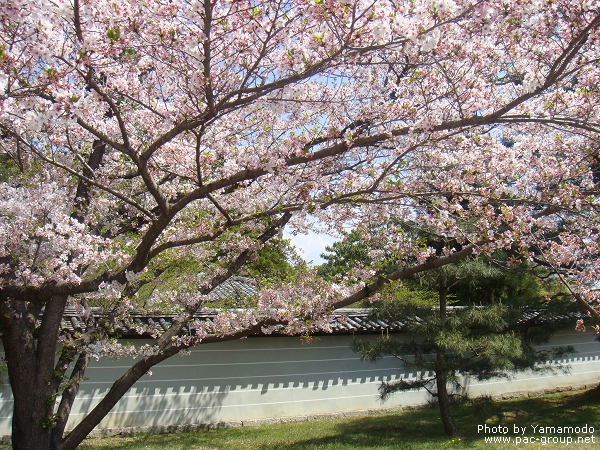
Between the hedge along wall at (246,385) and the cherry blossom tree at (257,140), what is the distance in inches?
132

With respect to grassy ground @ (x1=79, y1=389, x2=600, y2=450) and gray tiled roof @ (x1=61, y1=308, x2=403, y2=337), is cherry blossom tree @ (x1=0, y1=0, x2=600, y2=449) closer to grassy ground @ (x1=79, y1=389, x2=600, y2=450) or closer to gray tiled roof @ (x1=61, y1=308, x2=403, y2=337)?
gray tiled roof @ (x1=61, y1=308, x2=403, y2=337)

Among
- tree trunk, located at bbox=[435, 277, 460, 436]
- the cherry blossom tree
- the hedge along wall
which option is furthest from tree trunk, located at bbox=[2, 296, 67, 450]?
tree trunk, located at bbox=[435, 277, 460, 436]

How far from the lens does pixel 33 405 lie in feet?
16.8

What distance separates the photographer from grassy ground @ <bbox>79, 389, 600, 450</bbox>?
25.8 feet

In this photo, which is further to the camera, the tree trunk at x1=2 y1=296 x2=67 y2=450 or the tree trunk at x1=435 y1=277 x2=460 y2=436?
the tree trunk at x1=435 y1=277 x2=460 y2=436

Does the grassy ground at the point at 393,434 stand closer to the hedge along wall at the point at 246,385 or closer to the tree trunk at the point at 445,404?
the tree trunk at the point at 445,404

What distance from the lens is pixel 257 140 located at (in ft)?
16.3

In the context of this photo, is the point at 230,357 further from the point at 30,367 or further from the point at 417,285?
the point at 30,367

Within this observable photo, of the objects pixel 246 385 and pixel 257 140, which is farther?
pixel 246 385

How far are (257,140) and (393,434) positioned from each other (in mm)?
6140

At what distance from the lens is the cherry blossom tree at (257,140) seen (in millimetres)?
3379

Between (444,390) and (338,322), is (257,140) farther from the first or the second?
(338,322)

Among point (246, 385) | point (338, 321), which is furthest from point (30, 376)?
point (338, 321)

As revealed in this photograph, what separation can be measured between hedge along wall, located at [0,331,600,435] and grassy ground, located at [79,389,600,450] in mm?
440
